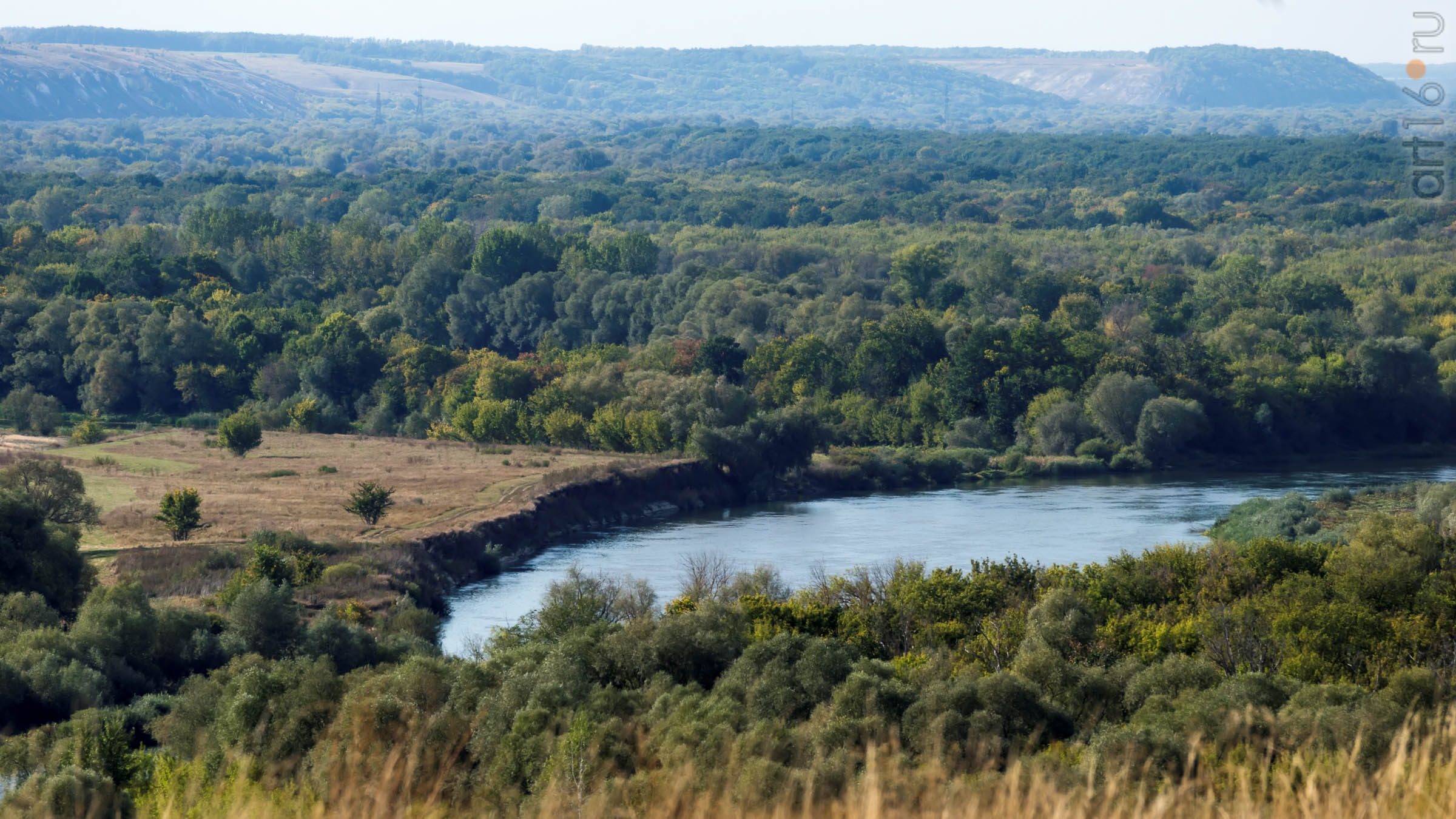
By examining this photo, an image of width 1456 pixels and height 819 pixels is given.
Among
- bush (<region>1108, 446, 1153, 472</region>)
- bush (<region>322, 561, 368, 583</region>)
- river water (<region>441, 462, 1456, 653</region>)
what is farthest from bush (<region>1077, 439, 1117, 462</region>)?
bush (<region>322, 561, 368, 583</region>)

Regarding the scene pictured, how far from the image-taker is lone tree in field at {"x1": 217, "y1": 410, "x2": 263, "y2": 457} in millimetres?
64250

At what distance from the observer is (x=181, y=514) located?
46188 millimetres

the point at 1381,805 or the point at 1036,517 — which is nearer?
the point at 1381,805

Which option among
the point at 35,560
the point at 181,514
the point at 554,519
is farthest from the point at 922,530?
the point at 35,560

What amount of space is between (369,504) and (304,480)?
9327mm

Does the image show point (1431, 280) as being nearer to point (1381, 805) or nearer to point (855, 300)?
point (855, 300)

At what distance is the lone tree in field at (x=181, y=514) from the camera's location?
46125 mm

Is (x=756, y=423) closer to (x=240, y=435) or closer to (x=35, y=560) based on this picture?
(x=240, y=435)

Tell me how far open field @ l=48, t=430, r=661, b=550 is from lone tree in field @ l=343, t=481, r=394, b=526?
1.30ft

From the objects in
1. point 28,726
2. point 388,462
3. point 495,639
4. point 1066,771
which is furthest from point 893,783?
point 388,462

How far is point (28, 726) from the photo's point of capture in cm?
2580

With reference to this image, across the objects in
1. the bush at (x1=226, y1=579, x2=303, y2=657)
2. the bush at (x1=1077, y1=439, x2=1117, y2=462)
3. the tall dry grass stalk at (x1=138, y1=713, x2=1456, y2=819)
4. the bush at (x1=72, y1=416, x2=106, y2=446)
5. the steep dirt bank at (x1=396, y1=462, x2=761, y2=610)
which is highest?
the tall dry grass stalk at (x1=138, y1=713, x2=1456, y2=819)

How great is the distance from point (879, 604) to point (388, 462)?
1446 inches

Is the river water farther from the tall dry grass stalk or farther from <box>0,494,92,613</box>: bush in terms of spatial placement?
the tall dry grass stalk
